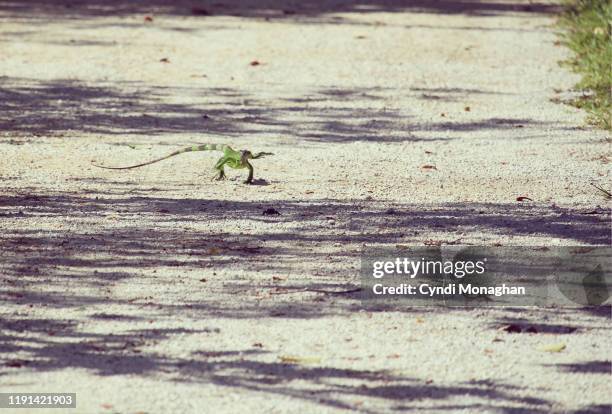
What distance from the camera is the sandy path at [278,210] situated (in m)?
4.54

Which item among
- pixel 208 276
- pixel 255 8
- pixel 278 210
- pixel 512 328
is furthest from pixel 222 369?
pixel 255 8

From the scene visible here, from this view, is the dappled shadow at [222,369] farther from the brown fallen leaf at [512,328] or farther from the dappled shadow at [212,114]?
the dappled shadow at [212,114]

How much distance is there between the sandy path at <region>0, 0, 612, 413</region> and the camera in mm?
4539

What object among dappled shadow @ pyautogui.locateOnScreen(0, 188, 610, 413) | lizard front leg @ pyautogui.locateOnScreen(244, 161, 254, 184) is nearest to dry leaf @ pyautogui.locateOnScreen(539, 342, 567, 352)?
dappled shadow @ pyautogui.locateOnScreen(0, 188, 610, 413)

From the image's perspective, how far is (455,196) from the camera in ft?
23.3

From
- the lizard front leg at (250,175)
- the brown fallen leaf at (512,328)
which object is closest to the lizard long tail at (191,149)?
the lizard front leg at (250,175)

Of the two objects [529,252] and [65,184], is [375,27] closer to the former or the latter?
[65,184]

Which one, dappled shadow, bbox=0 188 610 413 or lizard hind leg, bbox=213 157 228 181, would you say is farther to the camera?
lizard hind leg, bbox=213 157 228 181

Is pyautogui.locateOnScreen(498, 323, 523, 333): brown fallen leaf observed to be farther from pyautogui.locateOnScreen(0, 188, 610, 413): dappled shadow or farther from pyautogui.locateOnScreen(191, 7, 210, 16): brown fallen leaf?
pyautogui.locateOnScreen(191, 7, 210, 16): brown fallen leaf

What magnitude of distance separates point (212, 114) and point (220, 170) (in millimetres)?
2070

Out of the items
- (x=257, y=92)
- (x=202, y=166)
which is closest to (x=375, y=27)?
(x=257, y=92)

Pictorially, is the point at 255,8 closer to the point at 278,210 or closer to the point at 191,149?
the point at 191,149

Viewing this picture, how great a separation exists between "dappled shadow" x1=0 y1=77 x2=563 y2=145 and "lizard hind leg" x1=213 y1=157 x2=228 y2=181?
118cm

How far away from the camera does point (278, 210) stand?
266 inches
